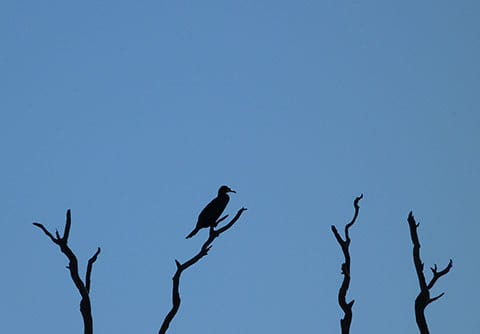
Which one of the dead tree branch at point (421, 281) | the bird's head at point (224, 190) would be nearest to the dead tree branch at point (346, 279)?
the dead tree branch at point (421, 281)

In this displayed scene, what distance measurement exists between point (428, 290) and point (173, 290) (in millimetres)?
3528

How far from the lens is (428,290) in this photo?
51.8 ft

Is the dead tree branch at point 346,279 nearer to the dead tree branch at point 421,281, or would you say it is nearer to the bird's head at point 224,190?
the dead tree branch at point 421,281

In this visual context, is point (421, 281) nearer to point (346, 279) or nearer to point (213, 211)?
point (346, 279)

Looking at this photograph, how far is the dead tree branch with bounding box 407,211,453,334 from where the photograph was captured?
51.3 feet

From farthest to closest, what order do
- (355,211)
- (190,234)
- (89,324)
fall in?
(190,234), (355,211), (89,324)

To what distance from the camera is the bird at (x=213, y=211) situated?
18.7 metres

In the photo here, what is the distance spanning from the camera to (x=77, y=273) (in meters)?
15.7

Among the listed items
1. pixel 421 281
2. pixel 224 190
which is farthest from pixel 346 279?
pixel 224 190

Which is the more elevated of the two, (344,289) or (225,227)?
(225,227)

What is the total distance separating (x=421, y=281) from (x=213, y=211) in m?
4.24

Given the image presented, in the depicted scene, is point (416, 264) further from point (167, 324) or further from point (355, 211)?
Answer: point (167, 324)

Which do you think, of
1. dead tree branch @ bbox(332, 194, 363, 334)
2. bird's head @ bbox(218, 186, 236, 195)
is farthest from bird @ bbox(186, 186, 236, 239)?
dead tree branch @ bbox(332, 194, 363, 334)

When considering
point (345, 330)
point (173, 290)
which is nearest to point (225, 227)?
point (173, 290)
